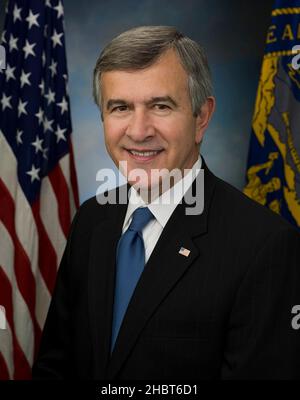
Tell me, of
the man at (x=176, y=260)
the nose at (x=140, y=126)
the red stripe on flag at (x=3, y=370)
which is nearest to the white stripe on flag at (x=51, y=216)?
the red stripe on flag at (x=3, y=370)

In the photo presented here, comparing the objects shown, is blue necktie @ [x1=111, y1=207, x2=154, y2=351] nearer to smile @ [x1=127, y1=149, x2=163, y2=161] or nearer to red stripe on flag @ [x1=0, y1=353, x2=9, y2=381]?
smile @ [x1=127, y1=149, x2=163, y2=161]

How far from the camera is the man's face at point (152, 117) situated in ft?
5.44

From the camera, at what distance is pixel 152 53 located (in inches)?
65.0

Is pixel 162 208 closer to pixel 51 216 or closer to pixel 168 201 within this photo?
pixel 168 201

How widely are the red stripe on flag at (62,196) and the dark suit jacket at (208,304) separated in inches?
54.4

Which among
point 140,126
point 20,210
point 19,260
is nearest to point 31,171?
point 20,210

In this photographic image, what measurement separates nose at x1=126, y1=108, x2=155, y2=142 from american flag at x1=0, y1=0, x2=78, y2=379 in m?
1.46

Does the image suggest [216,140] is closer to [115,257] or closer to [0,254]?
[0,254]

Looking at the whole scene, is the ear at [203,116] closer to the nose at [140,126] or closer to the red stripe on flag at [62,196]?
the nose at [140,126]

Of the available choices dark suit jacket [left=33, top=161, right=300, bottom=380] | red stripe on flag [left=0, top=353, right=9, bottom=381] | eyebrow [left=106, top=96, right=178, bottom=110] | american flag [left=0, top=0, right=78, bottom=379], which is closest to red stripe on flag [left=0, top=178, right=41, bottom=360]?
american flag [left=0, top=0, right=78, bottom=379]

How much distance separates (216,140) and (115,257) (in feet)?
7.52

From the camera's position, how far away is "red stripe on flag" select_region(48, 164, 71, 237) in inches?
126
